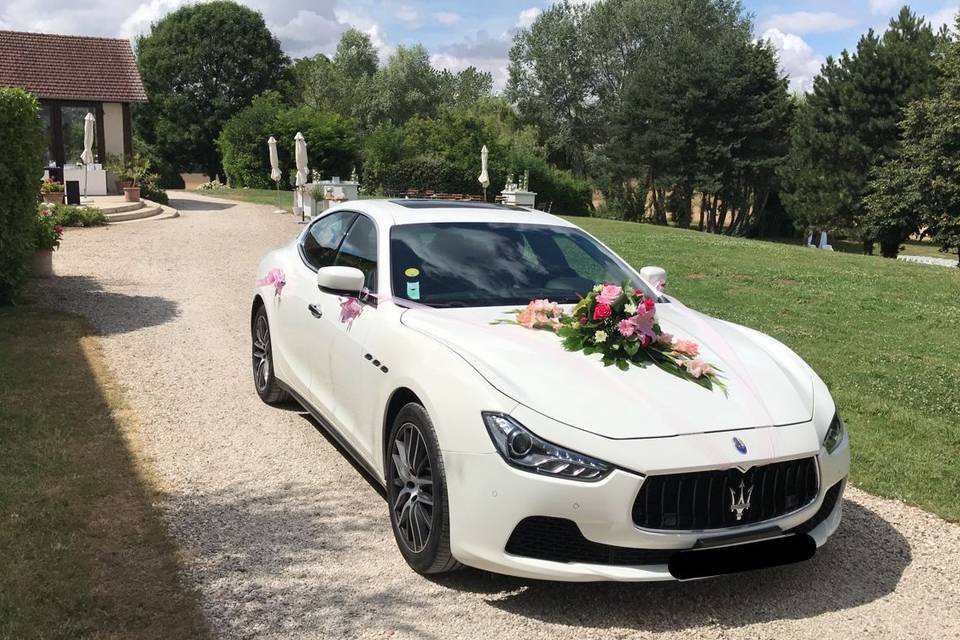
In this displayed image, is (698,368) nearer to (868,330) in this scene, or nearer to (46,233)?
(868,330)

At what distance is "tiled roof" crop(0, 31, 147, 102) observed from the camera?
27750 mm

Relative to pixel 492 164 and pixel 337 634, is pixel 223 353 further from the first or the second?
pixel 492 164

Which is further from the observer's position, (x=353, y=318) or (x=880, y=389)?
(x=880, y=389)

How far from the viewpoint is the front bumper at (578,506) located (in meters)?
3.10

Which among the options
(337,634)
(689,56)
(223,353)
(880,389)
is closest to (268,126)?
(689,56)

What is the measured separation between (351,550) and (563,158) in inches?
2113

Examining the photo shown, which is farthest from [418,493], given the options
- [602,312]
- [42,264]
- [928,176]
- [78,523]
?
[928,176]

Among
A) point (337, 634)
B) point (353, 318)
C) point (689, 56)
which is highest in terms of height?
point (689, 56)

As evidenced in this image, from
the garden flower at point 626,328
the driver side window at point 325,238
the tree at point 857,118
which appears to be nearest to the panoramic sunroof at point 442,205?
the driver side window at point 325,238

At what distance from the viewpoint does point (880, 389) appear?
23.2 ft

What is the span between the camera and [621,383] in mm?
3479

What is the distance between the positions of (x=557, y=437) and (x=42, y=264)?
419 inches

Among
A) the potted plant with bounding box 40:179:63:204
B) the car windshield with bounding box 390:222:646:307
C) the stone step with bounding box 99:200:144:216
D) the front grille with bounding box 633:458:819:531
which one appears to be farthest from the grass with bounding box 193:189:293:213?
the front grille with bounding box 633:458:819:531

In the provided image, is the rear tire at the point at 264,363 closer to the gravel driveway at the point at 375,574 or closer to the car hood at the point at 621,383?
the gravel driveway at the point at 375,574
